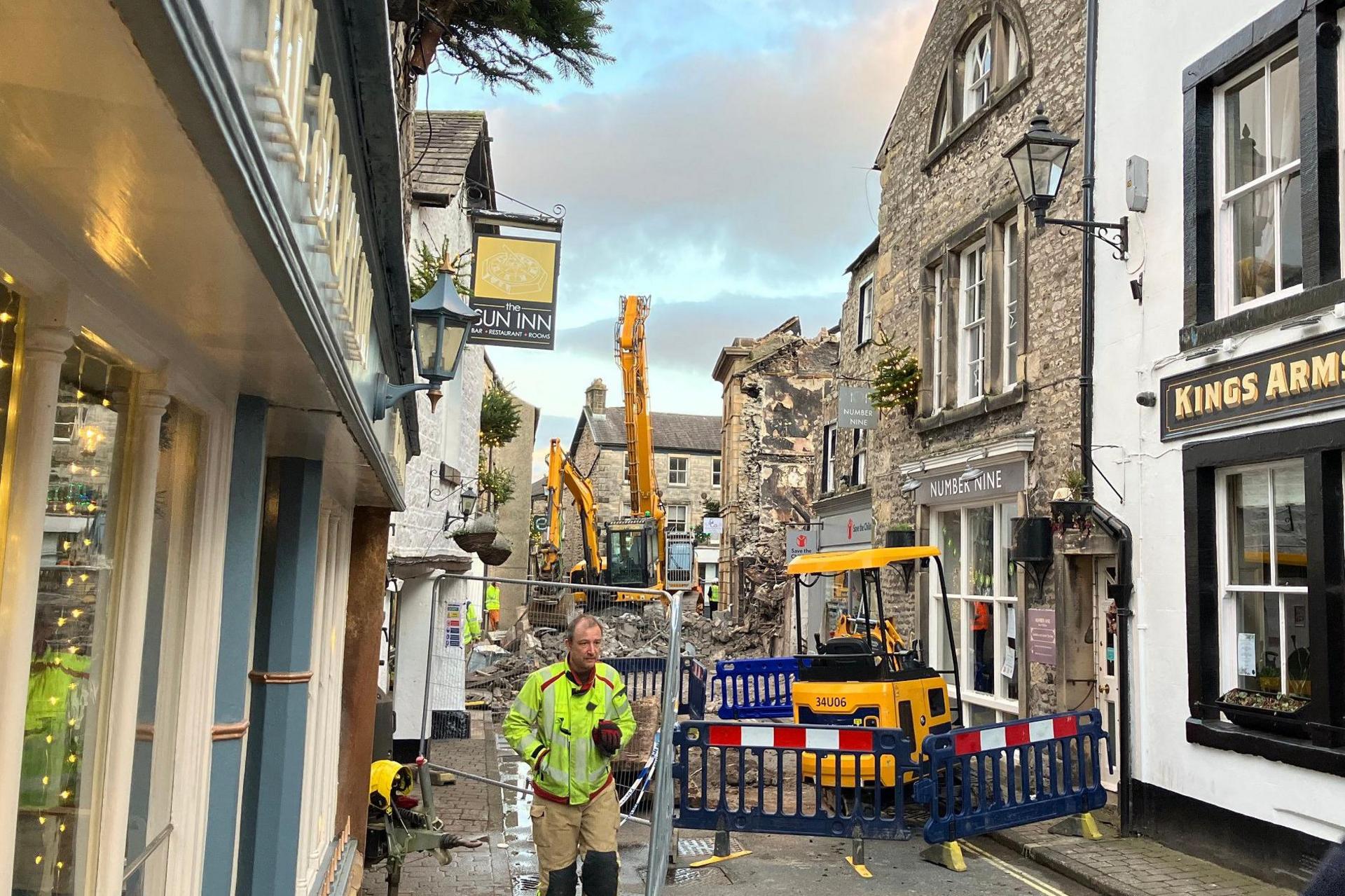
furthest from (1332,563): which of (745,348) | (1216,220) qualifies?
(745,348)

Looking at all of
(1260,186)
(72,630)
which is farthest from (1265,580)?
(72,630)

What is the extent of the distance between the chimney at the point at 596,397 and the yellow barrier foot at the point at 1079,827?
51812 mm

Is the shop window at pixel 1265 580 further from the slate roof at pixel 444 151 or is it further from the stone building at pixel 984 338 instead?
the slate roof at pixel 444 151

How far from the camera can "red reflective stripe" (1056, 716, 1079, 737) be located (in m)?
8.51

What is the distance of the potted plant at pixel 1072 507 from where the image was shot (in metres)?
9.69

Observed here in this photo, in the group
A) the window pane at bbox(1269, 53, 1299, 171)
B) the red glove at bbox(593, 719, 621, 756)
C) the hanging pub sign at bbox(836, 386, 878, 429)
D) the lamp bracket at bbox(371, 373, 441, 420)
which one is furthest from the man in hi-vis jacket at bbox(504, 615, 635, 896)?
the hanging pub sign at bbox(836, 386, 878, 429)

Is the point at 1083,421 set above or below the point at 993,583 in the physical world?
above

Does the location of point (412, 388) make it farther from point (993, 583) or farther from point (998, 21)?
point (998, 21)

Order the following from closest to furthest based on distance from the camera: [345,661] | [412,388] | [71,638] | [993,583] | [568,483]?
1. [71,638]
2. [412,388]
3. [345,661]
4. [993,583]
5. [568,483]

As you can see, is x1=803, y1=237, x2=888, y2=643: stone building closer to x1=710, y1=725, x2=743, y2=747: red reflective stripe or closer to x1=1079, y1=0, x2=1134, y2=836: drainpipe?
x1=1079, y1=0, x2=1134, y2=836: drainpipe

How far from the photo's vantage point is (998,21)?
1280 centimetres

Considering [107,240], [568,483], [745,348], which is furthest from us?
[745,348]

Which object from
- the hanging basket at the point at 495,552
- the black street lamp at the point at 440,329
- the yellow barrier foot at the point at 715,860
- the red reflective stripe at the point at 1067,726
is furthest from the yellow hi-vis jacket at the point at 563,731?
the hanging basket at the point at 495,552

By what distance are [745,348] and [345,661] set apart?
100 ft
